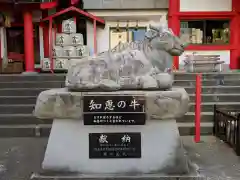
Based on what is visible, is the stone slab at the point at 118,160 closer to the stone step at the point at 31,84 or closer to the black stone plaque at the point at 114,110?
the black stone plaque at the point at 114,110

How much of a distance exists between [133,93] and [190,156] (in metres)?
2.12

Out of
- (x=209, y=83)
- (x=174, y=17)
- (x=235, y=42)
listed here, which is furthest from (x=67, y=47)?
(x=235, y=42)

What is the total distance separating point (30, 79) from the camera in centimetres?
1148

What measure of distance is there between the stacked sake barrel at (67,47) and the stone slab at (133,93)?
886cm

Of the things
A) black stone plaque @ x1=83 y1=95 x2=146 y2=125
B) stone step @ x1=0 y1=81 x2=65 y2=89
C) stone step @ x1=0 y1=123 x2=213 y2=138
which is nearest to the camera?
black stone plaque @ x1=83 y1=95 x2=146 y2=125

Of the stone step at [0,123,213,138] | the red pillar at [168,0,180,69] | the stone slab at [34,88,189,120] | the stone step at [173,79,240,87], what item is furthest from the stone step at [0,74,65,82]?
the stone slab at [34,88,189,120]

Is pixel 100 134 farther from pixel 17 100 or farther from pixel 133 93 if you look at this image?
pixel 17 100

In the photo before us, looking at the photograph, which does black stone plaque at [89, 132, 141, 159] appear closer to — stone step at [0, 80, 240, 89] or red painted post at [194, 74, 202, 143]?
red painted post at [194, 74, 202, 143]

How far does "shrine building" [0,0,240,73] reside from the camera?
14719 mm

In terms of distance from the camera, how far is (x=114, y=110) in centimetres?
481

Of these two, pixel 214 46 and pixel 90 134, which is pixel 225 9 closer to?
pixel 214 46

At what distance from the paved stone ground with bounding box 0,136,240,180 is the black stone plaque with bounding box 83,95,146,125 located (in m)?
1.33

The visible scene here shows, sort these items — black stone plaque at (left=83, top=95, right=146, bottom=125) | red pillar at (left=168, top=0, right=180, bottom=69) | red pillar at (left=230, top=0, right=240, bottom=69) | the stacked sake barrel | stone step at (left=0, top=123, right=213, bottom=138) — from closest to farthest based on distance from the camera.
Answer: black stone plaque at (left=83, top=95, right=146, bottom=125) < stone step at (left=0, top=123, right=213, bottom=138) < the stacked sake barrel < red pillar at (left=168, top=0, right=180, bottom=69) < red pillar at (left=230, top=0, right=240, bottom=69)

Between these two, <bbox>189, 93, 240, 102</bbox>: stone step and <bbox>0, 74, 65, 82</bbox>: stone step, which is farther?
<bbox>0, 74, 65, 82</bbox>: stone step
